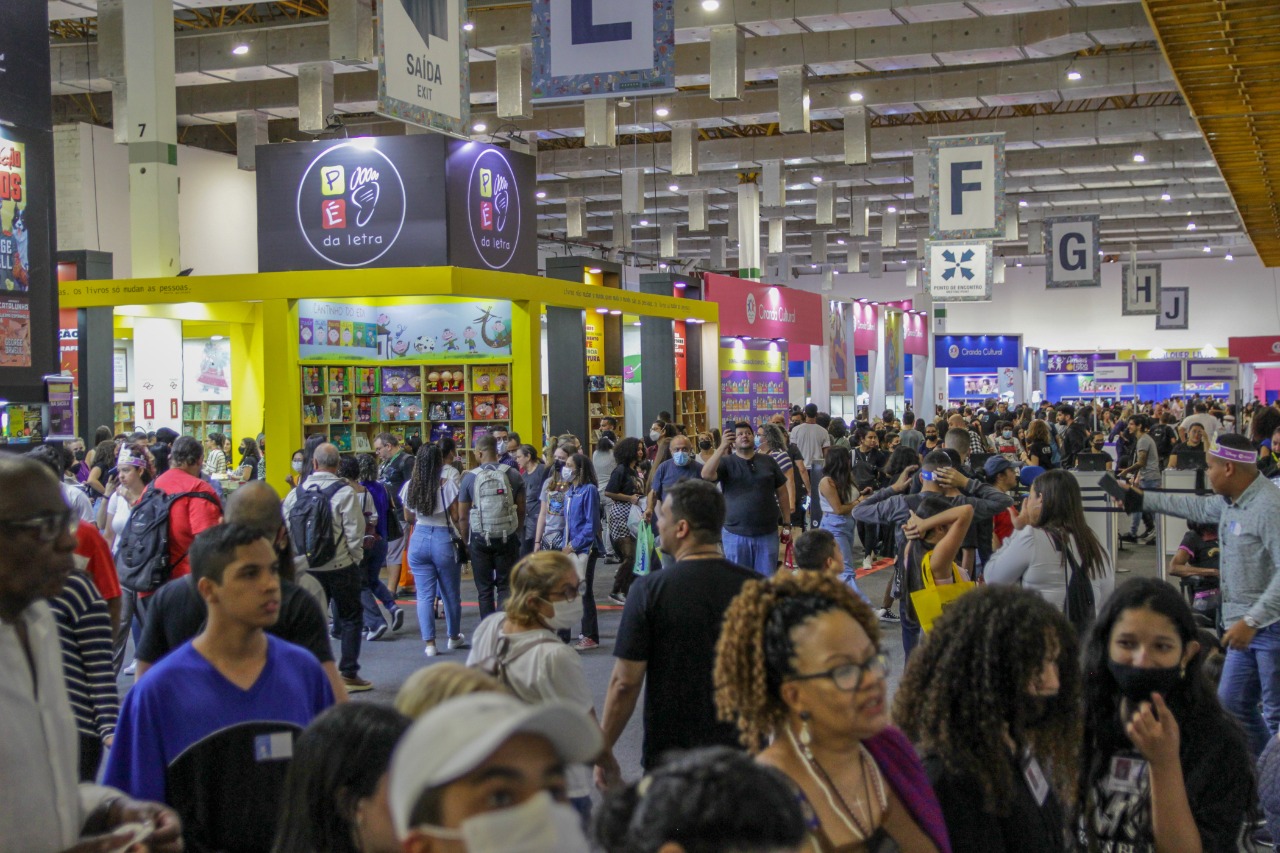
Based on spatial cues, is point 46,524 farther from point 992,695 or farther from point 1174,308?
point 1174,308

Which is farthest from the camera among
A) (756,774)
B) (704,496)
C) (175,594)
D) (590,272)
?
(590,272)

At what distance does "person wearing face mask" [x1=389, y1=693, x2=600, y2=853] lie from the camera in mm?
1138

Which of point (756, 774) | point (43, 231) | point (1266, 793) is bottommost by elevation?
point (1266, 793)

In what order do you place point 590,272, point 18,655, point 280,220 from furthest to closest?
1. point 590,272
2. point 280,220
3. point 18,655

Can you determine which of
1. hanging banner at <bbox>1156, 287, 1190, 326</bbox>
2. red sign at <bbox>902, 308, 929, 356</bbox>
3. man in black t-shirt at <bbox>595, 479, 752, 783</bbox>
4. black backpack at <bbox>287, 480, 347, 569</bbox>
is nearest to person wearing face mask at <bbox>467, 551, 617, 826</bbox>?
man in black t-shirt at <bbox>595, 479, 752, 783</bbox>

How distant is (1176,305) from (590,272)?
75.0 feet

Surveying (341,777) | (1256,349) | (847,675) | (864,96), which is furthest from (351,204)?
(1256,349)

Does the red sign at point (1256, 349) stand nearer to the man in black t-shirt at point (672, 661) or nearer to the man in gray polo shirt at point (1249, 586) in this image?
the man in gray polo shirt at point (1249, 586)

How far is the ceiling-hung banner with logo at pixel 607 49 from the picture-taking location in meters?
7.79

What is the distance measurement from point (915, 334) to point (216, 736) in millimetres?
28281

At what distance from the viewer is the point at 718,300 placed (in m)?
18.7

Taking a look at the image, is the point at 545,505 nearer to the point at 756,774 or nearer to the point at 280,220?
the point at 280,220

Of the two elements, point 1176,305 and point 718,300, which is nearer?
point 718,300

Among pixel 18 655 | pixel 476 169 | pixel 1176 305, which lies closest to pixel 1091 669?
pixel 18 655
